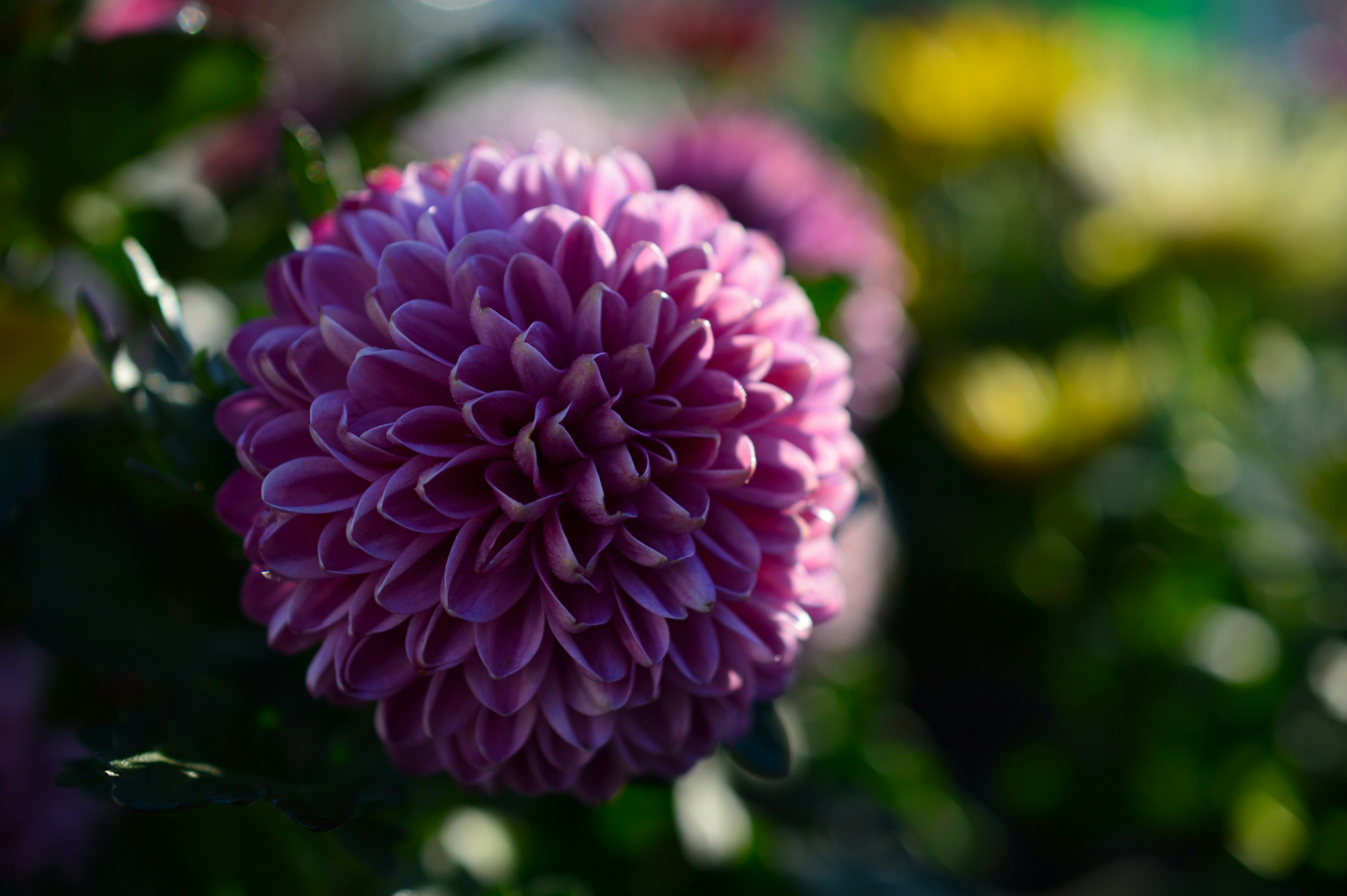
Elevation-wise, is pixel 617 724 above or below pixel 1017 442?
above

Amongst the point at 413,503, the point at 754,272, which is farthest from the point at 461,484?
the point at 754,272

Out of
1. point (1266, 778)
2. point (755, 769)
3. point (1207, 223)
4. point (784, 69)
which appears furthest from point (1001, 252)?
Result: point (755, 769)

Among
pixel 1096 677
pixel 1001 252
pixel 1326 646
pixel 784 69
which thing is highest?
pixel 784 69

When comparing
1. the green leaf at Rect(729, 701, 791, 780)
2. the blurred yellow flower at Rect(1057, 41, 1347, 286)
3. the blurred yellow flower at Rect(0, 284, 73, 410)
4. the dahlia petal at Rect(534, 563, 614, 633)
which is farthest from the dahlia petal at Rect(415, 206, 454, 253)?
the blurred yellow flower at Rect(1057, 41, 1347, 286)

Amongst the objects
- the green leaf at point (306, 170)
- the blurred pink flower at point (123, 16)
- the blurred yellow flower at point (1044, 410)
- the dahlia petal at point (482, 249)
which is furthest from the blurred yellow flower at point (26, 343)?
the blurred yellow flower at point (1044, 410)

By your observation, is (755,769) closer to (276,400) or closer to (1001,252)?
(276,400)

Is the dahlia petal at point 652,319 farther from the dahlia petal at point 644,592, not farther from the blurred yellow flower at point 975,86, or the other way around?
the blurred yellow flower at point 975,86

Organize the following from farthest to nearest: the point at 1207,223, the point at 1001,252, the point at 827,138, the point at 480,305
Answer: the point at 827,138, the point at 1001,252, the point at 1207,223, the point at 480,305
